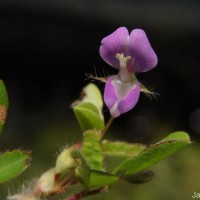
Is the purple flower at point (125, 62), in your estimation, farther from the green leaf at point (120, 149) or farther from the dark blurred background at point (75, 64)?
the dark blurred background at point (75, 64)

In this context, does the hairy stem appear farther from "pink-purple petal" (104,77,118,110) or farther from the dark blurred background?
the dark blurred background

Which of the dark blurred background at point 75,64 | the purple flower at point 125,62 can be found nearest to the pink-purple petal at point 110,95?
the purple flower at point 125,62

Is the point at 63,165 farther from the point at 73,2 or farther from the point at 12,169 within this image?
the point at 73,2

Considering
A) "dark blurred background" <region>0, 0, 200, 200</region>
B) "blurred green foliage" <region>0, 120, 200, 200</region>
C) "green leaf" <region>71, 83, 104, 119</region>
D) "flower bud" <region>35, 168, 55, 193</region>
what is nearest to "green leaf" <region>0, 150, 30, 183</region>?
"flower bud" <region>35, 168, 55, 193</region>

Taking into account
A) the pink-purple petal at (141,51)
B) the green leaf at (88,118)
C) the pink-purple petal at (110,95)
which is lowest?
the green leaf at (88,118)

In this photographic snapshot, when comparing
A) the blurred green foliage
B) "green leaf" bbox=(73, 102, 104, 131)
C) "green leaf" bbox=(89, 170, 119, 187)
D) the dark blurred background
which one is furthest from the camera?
the dark blurred background

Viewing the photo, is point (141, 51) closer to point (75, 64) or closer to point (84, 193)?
point (84, 193)

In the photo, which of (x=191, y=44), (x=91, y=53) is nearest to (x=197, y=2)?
(x=191, y=44)
